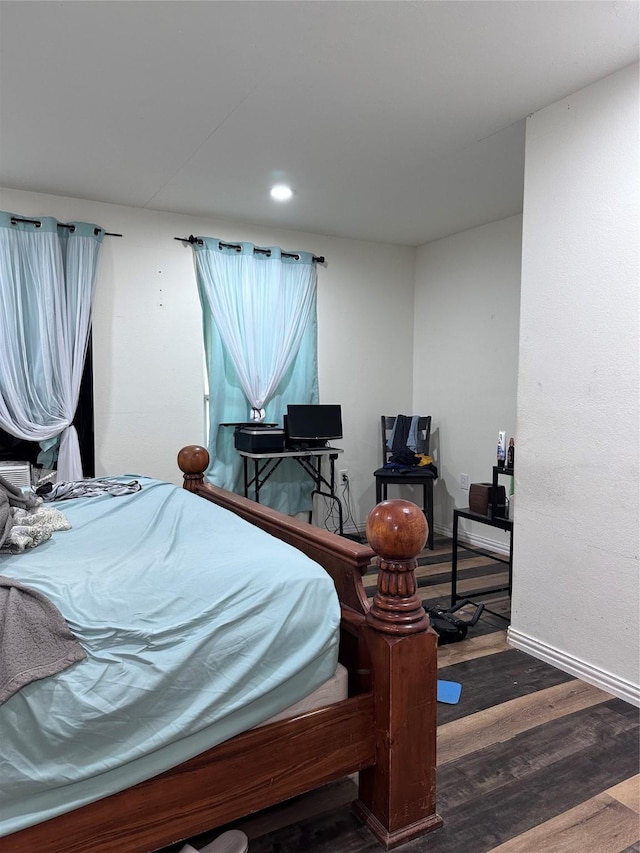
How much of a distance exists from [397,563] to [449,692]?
3.89 feet

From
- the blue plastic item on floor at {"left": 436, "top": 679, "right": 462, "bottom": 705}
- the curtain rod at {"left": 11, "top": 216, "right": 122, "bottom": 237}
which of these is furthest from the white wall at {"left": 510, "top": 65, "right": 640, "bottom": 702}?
the curtain rod at {"left": 11, "top": 216, "right": 122, "bottom": 237}

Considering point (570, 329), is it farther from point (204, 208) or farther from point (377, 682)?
point (204, 208)

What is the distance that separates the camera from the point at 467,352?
182 inches

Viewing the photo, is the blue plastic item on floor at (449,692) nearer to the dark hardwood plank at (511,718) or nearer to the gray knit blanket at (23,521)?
the dark hardwood plank at (511,718)

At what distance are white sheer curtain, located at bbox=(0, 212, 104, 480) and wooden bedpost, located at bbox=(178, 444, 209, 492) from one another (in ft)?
3.74

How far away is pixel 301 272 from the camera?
4.52 m

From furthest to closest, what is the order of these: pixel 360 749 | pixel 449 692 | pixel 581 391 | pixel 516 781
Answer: pixel 581 391
pixel 449 692
pixel 516 781
pixel 360 749

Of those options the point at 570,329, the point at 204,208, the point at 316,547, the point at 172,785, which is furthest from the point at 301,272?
the point at 172,785

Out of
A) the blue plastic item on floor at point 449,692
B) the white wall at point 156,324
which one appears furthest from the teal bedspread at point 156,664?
the white wall at point 156,324

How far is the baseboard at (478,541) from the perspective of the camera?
4.30 m

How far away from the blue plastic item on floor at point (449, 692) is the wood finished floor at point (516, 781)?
0.10 ft

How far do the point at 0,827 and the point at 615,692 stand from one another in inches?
86.1

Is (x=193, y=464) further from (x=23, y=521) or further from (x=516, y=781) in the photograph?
(x=516, y=781)

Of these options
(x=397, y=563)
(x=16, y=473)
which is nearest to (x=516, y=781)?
(x=397, y=563)
